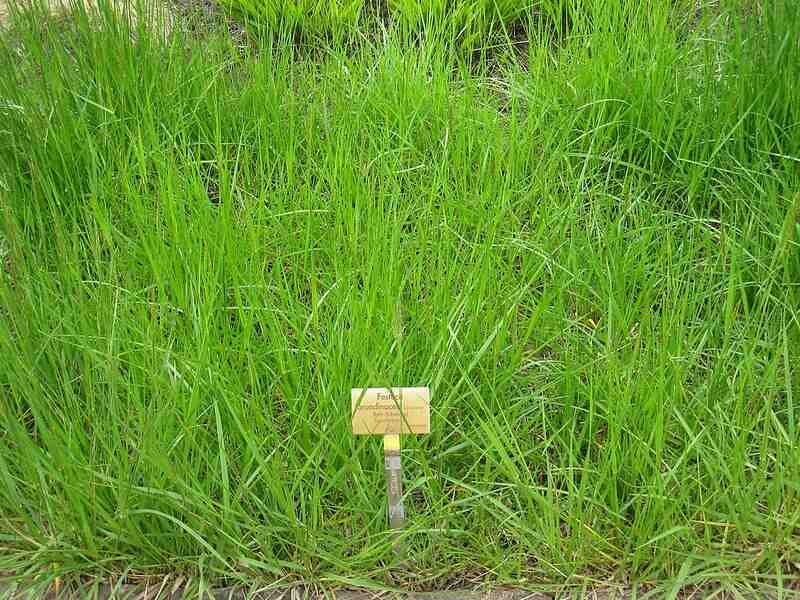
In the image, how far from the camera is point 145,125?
7.69 ft

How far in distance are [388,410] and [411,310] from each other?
39cm

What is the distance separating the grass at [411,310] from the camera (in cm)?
157

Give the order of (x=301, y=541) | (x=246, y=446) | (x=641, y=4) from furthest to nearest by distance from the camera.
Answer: (x=641, y=4), (x=246, y=446), (x=301, y=541)

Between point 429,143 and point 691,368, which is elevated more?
point 429,143

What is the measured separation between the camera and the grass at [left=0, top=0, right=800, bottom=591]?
61.9 inches

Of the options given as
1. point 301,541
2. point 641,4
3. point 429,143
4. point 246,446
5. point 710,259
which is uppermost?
point 641,4

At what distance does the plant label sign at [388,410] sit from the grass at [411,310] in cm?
6

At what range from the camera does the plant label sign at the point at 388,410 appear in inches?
59.6

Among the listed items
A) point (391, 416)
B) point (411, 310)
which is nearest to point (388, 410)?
point (391, 416)

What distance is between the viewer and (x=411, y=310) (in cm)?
185

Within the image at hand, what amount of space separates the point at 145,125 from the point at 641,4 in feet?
5.29

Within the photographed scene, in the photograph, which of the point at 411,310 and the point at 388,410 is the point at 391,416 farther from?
the point at 411,310

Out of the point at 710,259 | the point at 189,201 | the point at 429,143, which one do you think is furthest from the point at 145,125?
the point at 710,259

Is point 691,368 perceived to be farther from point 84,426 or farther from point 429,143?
point 84,426
